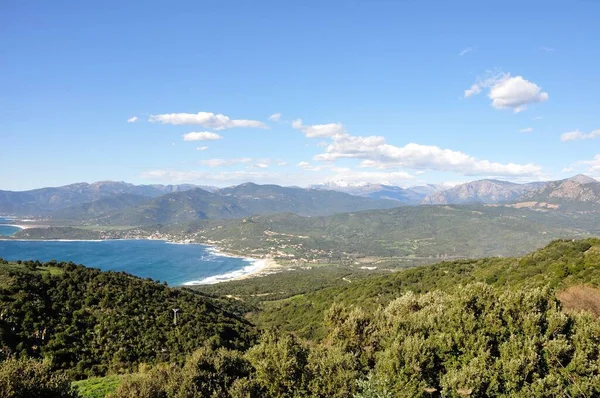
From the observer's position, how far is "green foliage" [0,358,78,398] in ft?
50.4

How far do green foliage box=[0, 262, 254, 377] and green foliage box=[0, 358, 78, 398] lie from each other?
558 inches

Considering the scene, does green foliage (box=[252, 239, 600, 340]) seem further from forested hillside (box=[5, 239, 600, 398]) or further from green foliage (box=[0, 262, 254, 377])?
green foliage (box=[0, 262, 254, 377])

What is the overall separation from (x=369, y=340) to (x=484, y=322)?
7.90 metres

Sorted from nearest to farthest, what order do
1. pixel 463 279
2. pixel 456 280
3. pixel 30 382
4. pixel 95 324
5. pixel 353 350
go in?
pixel 30 382 < pixel 353 350 < pixel 95 324 < pixel 463 279 < pixel 456 280

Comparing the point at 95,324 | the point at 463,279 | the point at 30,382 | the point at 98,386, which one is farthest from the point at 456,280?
the point at 30,382

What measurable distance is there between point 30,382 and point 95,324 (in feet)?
85.4

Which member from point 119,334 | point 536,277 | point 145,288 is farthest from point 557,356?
point 145,288

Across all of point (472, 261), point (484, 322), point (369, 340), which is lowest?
point (472, 261)

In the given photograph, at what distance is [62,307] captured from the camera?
40062 mm

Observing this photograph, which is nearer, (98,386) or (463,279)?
(98,386)

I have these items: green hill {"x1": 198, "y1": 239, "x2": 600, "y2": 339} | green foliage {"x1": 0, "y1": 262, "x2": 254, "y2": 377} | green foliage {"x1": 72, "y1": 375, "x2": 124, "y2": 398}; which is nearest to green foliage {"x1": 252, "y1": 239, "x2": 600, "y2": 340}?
green hill {"x1": 198, "y1": 239, "x2": 600, "y2": 339}

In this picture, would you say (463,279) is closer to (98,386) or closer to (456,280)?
(456,280)

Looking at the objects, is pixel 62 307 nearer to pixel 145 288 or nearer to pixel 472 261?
pixel 145 288

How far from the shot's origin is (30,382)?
16094 millimetres
